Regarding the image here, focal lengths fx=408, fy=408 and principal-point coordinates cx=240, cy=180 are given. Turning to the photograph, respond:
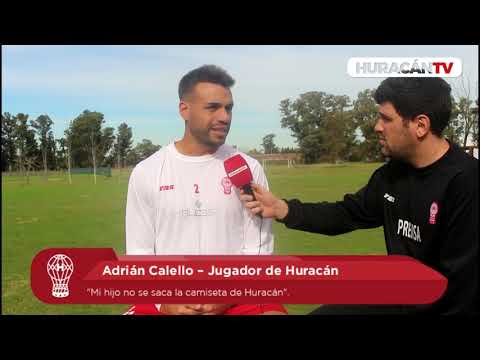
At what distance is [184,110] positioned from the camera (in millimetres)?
2523

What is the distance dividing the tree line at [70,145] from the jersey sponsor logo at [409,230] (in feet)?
5.12

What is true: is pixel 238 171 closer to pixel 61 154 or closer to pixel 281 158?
pixel 281 158

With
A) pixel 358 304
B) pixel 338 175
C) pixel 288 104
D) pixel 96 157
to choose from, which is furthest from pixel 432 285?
pixel 96 157

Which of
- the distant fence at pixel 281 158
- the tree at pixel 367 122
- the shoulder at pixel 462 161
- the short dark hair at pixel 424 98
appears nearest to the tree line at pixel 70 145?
the distant fence at pixel 281 158

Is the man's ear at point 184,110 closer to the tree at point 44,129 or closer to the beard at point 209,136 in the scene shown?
the beard at point 209,136

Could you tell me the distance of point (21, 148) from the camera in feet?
9.21

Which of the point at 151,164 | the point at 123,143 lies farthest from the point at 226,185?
the point at 123,143

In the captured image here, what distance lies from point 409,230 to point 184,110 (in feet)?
5.02

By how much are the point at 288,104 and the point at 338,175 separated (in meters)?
0.57

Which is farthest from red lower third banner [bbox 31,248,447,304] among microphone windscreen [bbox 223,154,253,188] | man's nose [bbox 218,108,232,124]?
man's nose [bbox 218,108,232,124]

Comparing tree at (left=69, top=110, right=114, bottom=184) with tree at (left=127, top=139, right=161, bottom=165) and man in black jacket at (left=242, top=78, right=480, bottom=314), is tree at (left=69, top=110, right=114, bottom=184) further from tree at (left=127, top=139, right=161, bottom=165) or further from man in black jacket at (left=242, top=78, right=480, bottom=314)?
man in black jacket at (left=242, top=78, right=480, bottom=314)

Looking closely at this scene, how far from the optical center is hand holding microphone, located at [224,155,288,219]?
2543 millimetres

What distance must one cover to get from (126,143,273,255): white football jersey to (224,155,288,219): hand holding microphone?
0.03m
